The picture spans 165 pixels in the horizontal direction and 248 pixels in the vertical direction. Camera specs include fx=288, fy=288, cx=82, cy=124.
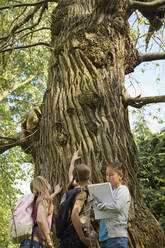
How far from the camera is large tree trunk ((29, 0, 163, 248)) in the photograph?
324cm

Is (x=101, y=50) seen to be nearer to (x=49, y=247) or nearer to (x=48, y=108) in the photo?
(x=48, y=108)

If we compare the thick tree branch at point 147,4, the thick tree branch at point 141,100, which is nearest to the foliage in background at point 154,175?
the thick tree branch at point 141,100

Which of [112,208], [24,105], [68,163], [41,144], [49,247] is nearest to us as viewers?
[112,208]

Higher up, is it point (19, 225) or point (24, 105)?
point (24, 105)

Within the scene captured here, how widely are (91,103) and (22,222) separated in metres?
1.63

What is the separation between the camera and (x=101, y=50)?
13.5 ft

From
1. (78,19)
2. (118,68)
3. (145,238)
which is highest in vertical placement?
(78,19)

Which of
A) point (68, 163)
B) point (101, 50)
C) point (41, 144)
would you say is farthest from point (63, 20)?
point (68, 163)

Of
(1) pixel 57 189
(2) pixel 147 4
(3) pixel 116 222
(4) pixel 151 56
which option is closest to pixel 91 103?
(1) pixel 57 189

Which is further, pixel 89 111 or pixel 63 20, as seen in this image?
pixel 63 20

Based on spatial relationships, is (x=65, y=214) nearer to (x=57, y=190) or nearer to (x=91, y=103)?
(x=57, y=190)

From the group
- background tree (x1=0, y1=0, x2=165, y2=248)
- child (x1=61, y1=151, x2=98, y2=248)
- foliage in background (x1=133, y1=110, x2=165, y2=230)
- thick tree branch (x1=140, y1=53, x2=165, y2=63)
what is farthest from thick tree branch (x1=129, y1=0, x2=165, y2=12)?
child (x1=61, y1=151, x2=98, y2=248)

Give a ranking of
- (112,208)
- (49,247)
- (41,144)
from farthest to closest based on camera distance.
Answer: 1. (41,144)
2. (49,247)
3. (112,208)

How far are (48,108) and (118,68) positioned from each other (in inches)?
46.6
